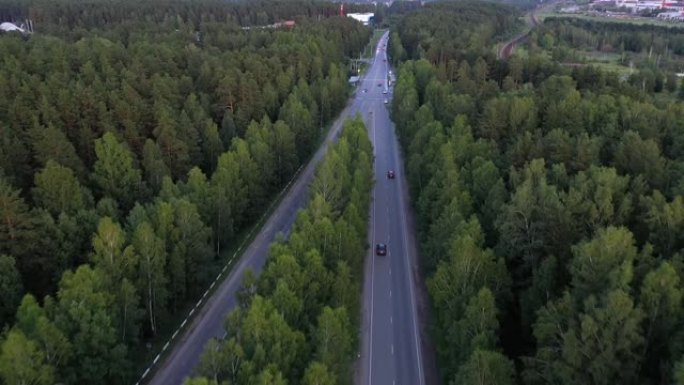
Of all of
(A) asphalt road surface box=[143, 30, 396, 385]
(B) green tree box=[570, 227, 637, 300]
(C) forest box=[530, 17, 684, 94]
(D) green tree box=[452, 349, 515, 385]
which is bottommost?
(A) asphalt road surface box=[143, 30, 396, 385]

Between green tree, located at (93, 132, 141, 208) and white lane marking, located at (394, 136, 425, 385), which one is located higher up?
green tree, located at (93, 132, 141, 208)

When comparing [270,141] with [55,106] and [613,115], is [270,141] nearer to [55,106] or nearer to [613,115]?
[55,106]

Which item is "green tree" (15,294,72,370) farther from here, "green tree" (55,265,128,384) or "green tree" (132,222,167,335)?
"green tree" (132,222,167,335)

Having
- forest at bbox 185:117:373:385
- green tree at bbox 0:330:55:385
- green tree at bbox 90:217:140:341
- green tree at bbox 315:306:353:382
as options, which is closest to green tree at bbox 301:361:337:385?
forest at bbox 185:117:373:385

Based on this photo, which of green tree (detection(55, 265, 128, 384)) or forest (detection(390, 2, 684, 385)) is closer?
forest (detection(390, 2, 684, 385))

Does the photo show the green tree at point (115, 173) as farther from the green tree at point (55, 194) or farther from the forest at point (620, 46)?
the forest at point (620, 46)

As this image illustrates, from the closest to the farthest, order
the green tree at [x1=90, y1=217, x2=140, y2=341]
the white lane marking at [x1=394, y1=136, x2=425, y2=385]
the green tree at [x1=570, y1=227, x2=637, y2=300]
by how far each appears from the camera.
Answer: the green tree at [x1=570, y1=227, x2=637, y2=300]
the green tree at [x1=90, y1=217, x2=140, y2=341]
the white lane marking at [x1=394, y1=136, x2=425, y2=385]

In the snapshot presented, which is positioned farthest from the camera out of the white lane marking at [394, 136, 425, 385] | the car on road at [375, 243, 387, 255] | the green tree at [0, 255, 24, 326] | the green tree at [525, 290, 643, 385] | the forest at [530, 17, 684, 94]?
the forest at [530, 17, 684, 94]
